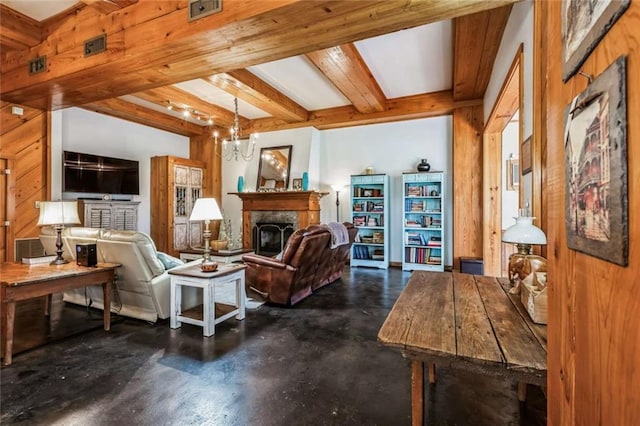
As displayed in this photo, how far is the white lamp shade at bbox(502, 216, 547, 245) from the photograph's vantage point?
1485 mm

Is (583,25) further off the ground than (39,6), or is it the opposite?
(39,6)

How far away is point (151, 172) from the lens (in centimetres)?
667

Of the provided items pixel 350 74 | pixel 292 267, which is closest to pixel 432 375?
pixel 292 267

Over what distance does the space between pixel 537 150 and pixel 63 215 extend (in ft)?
13.1

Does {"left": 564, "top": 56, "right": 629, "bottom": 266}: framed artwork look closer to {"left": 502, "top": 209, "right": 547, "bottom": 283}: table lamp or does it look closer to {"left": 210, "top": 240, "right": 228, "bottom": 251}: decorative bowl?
{"left": 502, "top": 209, "right": 547, "bottom": 283}: table lamp

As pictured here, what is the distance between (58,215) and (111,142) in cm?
375

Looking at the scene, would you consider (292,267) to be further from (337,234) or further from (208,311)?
(208,311)

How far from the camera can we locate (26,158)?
4.48m

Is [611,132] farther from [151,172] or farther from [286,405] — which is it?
[151,172]

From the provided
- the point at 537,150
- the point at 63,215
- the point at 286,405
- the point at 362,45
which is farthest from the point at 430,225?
the point at 63,215

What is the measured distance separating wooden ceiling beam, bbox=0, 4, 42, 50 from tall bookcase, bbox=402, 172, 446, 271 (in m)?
5.33

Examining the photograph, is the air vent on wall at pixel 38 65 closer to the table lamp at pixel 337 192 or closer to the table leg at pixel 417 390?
the table leg at pixel 417 390

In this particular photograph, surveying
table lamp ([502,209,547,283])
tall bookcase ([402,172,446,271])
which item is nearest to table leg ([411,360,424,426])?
table lamp ([502,209,547,283])

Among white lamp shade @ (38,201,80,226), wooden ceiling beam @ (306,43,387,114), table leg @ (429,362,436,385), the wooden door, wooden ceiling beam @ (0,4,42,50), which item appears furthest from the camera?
the wooden door
